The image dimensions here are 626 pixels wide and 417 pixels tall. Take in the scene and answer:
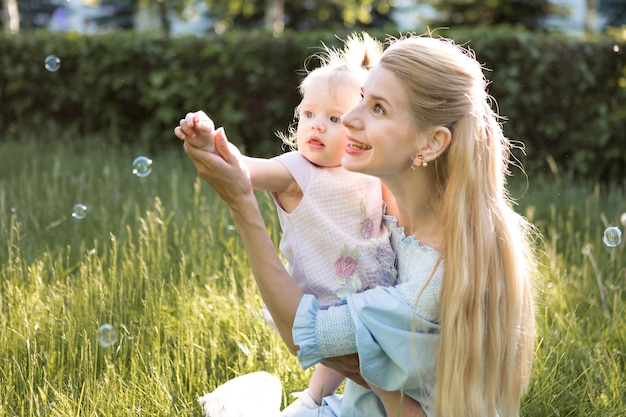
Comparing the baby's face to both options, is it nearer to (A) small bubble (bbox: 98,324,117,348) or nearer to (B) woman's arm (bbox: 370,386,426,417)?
(B) woman's arm (bbox: 370,386,426,417)

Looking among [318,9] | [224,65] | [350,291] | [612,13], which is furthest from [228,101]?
[612,13]

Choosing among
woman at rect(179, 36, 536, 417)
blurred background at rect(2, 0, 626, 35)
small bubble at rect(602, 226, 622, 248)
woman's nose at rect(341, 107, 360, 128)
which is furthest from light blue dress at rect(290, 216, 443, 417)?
blurred background at rect(2, 0, 626, 35)

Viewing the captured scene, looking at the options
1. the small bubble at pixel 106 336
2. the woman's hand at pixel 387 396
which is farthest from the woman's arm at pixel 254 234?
the small bubble at pixel 106 336

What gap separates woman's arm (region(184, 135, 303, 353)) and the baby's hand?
1.3 inches

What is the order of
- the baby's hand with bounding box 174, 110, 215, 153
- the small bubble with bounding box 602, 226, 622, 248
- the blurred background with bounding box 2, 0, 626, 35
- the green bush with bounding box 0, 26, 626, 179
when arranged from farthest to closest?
the blurred background with bounding box 2, 0, 626, 35 → the green bush with bounding box 0, 26, 626, 179 → the small bubble with bounding box 602, 226, 622, 248 → the baby's hand with bounding box 174, 110, 215, 153

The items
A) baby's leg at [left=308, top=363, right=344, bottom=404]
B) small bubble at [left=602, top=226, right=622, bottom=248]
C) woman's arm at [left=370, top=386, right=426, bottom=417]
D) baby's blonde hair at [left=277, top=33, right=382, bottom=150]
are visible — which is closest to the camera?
woman's arm at [left=370, top=386, right=426, bottom=417]

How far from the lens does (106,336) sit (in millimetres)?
2920

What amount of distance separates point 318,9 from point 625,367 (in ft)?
54.6

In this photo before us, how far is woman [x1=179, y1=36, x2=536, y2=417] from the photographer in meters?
2.16

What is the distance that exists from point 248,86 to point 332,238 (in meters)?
5.60

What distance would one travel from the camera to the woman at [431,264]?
2.16 metres

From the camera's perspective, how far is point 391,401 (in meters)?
2.32

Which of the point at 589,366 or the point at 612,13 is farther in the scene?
the point at 612,13

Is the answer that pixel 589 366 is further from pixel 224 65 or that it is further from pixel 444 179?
pixel 224 65
